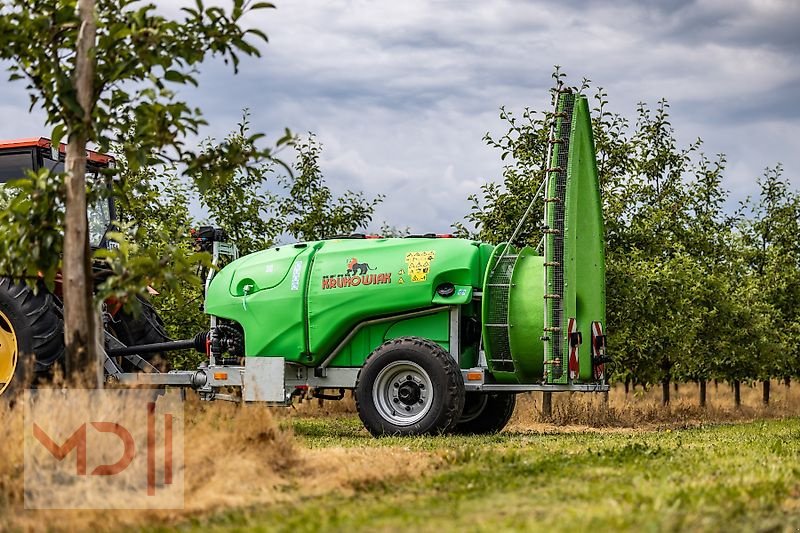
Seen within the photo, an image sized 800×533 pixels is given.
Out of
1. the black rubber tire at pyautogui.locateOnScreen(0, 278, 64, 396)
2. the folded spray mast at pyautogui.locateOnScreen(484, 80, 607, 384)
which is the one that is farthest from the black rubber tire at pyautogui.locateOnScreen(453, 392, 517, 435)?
the black rubber tire at pyautogui.locateOnScreen(0, 278, 64, 396)

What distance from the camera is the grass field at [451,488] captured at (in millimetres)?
6699

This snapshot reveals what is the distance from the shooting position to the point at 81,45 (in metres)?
8.85

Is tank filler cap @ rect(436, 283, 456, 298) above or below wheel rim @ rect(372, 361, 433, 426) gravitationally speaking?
above

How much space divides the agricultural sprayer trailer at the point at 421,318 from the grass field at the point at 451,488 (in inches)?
83.0

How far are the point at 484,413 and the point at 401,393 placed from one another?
2.12 meters

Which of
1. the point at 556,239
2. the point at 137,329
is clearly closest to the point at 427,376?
the point at 556,239

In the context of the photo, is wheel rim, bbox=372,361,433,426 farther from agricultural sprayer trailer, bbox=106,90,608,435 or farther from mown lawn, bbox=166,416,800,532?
mown lawn, bbox=166,416,800,532

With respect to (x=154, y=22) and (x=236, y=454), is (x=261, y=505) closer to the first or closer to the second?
(x=236, y=454)

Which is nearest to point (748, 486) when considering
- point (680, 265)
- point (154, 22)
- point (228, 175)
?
point (228, 175)

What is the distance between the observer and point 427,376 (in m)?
13.3

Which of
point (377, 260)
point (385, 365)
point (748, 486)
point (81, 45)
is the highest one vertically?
point (81, 45)

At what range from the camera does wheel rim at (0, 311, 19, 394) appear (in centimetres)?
1334

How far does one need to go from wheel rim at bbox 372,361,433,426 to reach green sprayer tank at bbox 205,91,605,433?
14 millimetres

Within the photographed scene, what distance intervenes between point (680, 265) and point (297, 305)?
27.4ft
